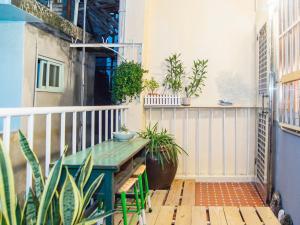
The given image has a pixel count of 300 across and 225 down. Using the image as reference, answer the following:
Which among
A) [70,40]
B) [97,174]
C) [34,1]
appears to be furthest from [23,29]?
[97,174]

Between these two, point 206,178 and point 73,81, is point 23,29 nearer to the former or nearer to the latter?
point 73,81

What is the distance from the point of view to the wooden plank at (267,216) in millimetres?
3297

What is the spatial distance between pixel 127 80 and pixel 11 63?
4.85ft

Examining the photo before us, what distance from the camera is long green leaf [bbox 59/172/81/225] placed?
5.35 ft

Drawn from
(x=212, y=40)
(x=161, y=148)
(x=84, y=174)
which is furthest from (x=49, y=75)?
(x=84, y=174)

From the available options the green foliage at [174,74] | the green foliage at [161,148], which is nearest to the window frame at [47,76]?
the green foliage at [161,148]

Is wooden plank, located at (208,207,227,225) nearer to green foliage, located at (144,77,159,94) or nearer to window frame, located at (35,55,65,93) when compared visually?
green foliage, located at (144,77,159,94)

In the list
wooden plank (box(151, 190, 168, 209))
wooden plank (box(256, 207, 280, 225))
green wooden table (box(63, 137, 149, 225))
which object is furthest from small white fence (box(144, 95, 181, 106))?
green wooden table (box(63, 137, 149, 225))

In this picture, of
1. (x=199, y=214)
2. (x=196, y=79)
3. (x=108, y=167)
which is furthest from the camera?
(x=196, y=79)

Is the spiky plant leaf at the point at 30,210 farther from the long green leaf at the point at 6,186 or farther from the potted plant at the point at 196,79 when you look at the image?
the potted plant at the point at 196,79

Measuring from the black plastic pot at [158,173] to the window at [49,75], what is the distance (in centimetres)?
183

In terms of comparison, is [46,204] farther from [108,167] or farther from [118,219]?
[118,219]

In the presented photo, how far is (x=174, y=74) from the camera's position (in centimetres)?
523

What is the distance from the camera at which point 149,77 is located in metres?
5.33
